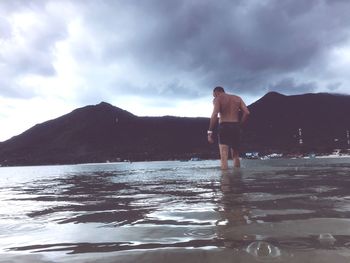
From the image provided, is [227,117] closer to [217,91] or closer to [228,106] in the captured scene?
[228,106]

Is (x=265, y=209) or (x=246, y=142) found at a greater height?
(x=246, y=142)

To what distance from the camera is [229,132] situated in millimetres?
12086

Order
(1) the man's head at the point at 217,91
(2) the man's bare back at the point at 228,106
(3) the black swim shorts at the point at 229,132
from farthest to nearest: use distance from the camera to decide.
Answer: (3) the black swim shorts at the point at 229,132
(1) the man's head at the point at 217,91
(2) the man's bare back at the point at 228,106

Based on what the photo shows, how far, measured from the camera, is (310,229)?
2900 millimetres

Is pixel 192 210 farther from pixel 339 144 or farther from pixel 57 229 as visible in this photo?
pixel 339 144

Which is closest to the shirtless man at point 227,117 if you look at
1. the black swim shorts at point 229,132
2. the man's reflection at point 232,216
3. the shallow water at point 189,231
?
the black swim shorts at point 229,132

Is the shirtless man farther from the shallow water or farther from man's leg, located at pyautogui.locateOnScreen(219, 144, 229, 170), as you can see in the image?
the shallow water

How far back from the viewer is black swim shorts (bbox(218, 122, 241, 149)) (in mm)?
12086

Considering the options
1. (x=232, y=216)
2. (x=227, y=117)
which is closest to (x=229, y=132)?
(x=227, y=117)

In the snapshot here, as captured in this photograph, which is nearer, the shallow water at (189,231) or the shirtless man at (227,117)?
the shallow water at (189,231)

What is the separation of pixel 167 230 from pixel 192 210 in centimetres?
106

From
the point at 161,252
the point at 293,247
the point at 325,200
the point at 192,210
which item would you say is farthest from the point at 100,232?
the point at 325,200

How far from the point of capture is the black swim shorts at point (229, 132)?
39.7 feet

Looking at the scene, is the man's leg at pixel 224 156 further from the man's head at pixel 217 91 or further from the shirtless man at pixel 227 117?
the man's head at pixel 217 91
